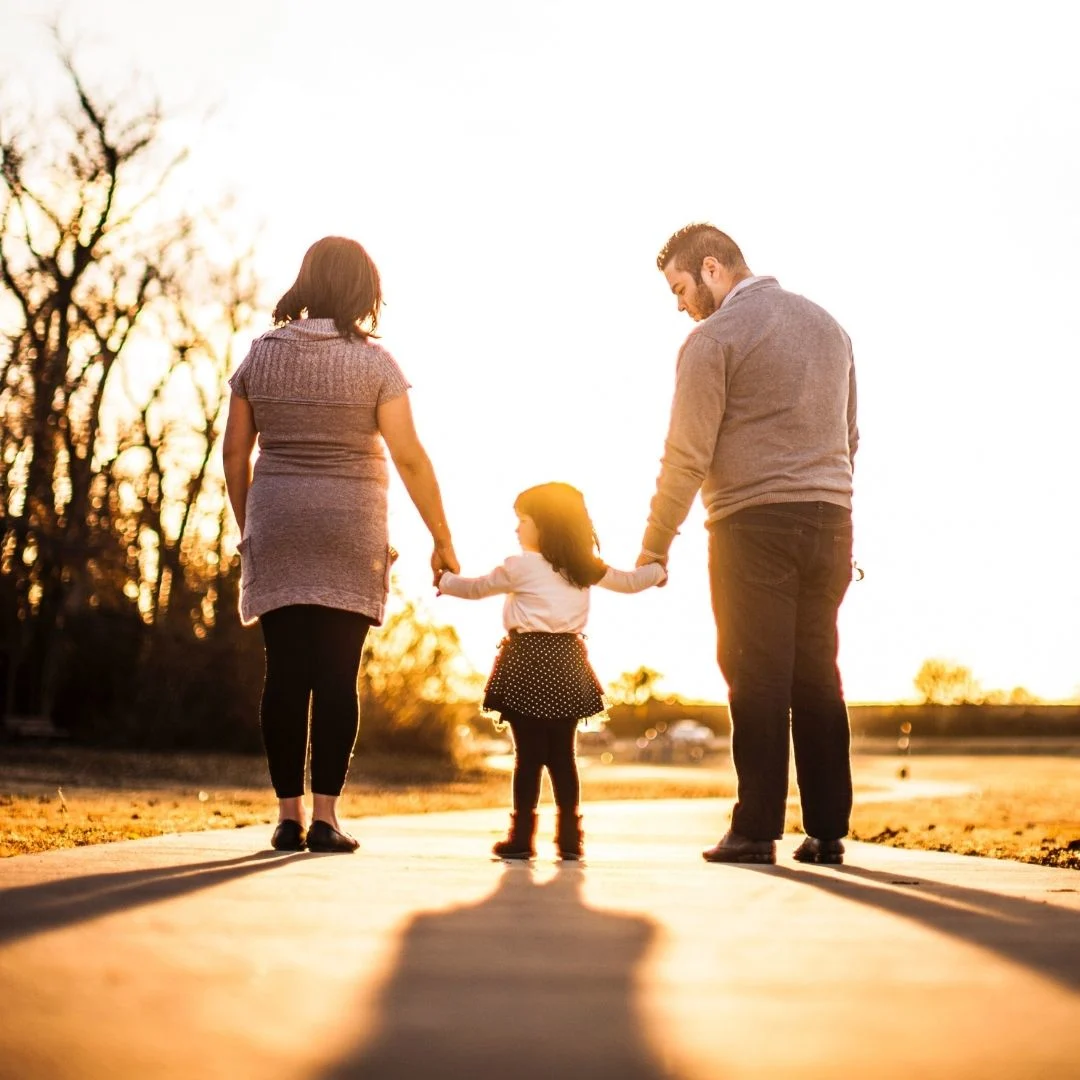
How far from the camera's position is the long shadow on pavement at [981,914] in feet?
7.89

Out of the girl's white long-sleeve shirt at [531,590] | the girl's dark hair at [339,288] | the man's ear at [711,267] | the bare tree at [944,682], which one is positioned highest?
the bare tree at [944,682]

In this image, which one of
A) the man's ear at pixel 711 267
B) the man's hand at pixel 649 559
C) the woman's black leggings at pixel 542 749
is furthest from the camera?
the woman's black leggings at pixel 542 749

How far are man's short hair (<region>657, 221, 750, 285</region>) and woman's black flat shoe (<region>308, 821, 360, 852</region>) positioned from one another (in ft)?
7.47

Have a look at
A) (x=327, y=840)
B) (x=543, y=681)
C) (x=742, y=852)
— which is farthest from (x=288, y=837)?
(x=543, y=681)

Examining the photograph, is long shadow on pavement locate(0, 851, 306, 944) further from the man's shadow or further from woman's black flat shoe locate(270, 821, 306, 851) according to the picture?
woman's black flat shoe locate(270, 821, 306, 851)

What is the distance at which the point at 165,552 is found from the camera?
26.1 m

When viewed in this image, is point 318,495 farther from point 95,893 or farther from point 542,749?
point 95,893

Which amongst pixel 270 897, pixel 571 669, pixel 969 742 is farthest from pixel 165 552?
pixel 969 742

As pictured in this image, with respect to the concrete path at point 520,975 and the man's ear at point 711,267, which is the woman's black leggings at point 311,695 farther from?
the man's ear at point 711,267

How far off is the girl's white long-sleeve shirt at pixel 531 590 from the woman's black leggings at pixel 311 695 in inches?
42.8

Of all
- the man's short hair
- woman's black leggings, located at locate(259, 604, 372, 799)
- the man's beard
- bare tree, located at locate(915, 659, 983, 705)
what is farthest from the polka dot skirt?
bare tree, located at locate(915, 659, 983, 705)

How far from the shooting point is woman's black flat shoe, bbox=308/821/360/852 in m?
4.50

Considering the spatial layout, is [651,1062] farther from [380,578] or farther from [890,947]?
[380,578]

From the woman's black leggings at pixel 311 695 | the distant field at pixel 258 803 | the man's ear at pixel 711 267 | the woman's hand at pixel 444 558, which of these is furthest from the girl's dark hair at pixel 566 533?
the distant field at pixel 258 803
